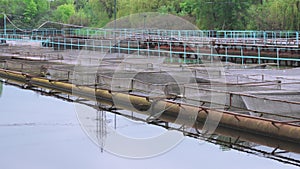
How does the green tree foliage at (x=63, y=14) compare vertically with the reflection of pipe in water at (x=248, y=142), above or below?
above

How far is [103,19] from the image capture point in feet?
193

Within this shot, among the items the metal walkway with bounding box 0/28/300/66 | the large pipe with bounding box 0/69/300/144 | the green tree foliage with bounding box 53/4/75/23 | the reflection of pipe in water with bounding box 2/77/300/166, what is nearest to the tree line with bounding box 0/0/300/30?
the green tree foliage with bounding box 53/4/75/23

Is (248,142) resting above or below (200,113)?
below

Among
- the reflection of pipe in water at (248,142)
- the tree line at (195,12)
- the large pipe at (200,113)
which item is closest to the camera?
the reflection of pipe in water at (248,142)

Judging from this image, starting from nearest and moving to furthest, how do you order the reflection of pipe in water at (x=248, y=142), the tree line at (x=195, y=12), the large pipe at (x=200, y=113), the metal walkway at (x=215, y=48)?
the reflection of pipe in water at (x=248, y=142) < the large pipe at (x=200, y=113) < the metal walkway at (x=215, y=48) < the tree line at (x=195, y=12)

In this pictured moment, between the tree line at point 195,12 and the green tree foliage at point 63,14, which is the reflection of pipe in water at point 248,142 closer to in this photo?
the tree line at point 195,12

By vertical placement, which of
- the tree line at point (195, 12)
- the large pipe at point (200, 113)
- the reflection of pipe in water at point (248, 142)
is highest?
the tree line at point (195, 12)

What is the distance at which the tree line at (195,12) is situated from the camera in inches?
1490

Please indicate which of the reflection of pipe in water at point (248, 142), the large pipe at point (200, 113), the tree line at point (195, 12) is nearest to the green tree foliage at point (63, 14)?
the tree line at point (195, 12)

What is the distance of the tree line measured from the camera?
124ft

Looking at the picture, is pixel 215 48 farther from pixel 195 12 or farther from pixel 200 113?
pixel 195 12

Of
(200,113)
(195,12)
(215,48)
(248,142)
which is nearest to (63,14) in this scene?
(195,12)

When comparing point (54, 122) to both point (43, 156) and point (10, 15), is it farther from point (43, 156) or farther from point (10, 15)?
point (10, 15)

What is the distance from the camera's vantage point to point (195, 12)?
156 ft
